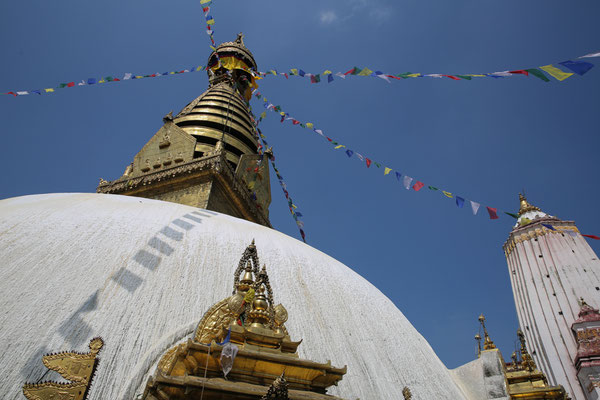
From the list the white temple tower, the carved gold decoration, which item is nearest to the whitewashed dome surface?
the carved gold decoration

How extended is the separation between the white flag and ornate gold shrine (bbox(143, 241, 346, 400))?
0.02 metres

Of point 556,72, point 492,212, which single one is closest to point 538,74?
point 556,72

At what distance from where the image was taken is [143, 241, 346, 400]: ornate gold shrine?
239 cm

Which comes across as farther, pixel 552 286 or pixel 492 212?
pixel 552 286

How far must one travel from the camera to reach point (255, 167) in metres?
11.9

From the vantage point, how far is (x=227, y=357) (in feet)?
8.42

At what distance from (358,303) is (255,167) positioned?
300 inches

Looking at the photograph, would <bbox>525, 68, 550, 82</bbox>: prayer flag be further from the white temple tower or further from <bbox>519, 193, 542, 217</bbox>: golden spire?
<bbox>519, 193, 542, 217</bbox>: golden spire

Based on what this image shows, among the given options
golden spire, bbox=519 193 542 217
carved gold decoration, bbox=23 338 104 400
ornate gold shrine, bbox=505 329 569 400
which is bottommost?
carved gold decoration, bbox=23 338 104 400

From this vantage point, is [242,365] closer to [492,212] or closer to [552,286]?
[492,212]

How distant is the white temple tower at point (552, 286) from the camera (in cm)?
1512

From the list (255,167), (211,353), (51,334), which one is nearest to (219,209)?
(255,167)

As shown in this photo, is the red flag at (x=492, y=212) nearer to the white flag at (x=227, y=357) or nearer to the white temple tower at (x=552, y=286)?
the white flag at (x=227, y=357)

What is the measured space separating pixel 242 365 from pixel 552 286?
18494 mm
